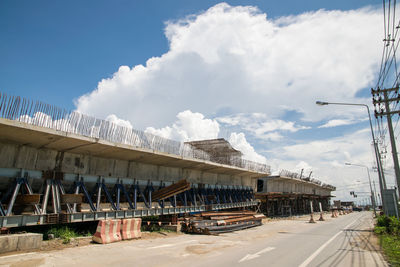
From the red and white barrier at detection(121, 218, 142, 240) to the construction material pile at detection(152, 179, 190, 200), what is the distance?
4.55 meters

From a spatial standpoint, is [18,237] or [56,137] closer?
[18,237]

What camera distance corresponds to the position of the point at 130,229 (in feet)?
41.9

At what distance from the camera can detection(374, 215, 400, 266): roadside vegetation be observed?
9.40 m

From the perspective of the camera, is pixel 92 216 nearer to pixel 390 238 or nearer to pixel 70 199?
pixel 70 199

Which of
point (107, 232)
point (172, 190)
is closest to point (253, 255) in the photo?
point (107, 232)

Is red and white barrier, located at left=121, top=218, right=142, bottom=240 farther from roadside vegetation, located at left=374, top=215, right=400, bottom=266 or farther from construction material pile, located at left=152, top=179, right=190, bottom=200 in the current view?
roadside vegetation, located at left=374, top=215, right=400, bottom=266

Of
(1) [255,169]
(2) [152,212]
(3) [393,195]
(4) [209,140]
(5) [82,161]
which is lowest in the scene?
(2) [152,212]

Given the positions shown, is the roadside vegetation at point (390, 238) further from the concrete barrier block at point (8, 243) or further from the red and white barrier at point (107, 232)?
the concrete barrier block at point (8, 243)

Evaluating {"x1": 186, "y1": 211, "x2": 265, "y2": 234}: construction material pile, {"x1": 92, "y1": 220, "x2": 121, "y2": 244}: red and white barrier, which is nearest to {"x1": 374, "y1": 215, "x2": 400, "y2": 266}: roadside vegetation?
{"x1": 186, "y1": 211, "x2": 265, "y2": 234}: construction material pile

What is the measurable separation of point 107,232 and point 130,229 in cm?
147

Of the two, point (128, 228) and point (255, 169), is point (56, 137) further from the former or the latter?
point (255, 169)

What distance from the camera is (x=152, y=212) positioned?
17.1m

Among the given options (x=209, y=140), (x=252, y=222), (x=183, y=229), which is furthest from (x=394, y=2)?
(x=209, y=140)

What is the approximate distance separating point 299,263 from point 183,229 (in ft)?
31.4
